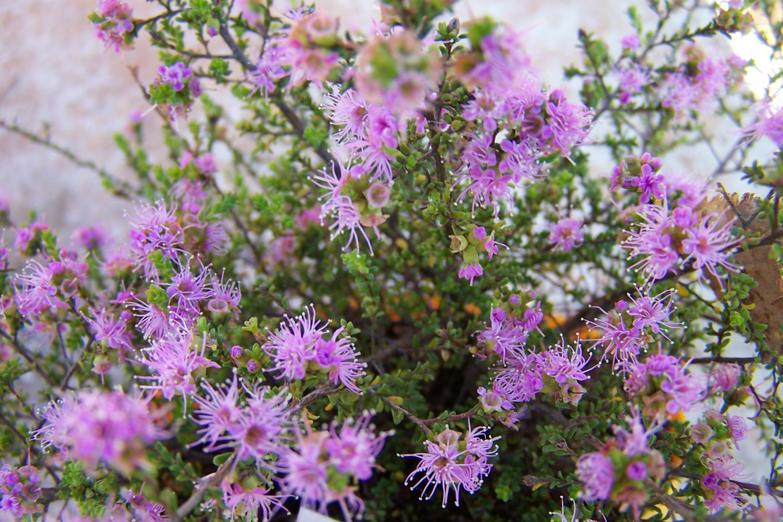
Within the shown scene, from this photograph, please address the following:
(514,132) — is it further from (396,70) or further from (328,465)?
(328,465)

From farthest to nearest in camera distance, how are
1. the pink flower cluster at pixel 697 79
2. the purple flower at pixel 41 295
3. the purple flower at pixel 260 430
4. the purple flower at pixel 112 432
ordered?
the pink flower cluster at pixel 697 79, the purple flower at pixel 41 295, the purple flower at pixel 260 430, the purple flower at pixel 112 432

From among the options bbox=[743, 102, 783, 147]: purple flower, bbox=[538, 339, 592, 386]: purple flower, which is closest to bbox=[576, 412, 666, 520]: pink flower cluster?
bbox=[538, 339, 592, 386]: purple flower

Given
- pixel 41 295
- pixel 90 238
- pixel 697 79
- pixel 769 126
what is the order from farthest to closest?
1. pixel 90 238
2. pixel 697 79
3. pixel 41 295
4. pixel 769 126

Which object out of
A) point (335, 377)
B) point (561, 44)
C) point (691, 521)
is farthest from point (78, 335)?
point (561, 44)

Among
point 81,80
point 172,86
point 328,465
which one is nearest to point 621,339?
point 328,465

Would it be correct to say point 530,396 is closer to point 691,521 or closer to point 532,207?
point 691,521

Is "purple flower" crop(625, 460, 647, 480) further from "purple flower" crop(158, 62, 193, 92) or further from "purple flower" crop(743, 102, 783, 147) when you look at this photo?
"purple flower" crop(158, 62, 193, 92)

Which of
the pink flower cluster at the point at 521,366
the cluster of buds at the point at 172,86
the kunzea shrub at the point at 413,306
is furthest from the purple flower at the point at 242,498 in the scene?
the cluster of buds at the point at 172,86

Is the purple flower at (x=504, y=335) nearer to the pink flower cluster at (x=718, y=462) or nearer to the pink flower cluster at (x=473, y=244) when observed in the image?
the pink flower cluster at (x=473, y=244)
